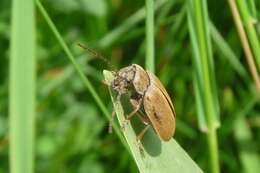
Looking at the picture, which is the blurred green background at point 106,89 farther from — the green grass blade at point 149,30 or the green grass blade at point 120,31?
the green grass blade at point 149,30

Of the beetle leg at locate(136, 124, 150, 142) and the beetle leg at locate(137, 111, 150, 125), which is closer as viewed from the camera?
the beetle leg at locate(136, 124, 150, 142)

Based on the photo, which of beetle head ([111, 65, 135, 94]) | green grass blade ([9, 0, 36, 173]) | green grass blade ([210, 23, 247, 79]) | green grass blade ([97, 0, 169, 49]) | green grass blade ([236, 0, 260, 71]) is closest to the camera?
green grass blade ([9, 0, 36, 173])

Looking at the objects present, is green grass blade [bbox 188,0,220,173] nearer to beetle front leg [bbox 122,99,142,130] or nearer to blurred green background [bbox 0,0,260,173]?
beetle front leg [bbox 122,99,142,130]

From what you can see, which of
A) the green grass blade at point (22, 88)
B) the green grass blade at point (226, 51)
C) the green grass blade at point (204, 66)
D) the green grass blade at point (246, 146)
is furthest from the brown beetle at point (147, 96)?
the green grass blade at point (246, 146)

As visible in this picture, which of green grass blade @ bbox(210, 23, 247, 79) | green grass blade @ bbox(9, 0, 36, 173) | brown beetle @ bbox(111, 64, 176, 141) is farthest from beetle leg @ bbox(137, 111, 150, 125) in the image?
green grass blade @ bbox(210, 23, 247, 79)

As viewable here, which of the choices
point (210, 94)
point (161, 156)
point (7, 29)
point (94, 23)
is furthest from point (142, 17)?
point (161, 156)

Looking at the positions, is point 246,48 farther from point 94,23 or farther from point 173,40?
point 94,23

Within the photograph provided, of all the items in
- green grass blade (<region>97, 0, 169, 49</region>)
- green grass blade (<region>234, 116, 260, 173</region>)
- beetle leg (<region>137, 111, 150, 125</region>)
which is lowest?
green grass blade (<region>234, 116, 260, 173</region>)
